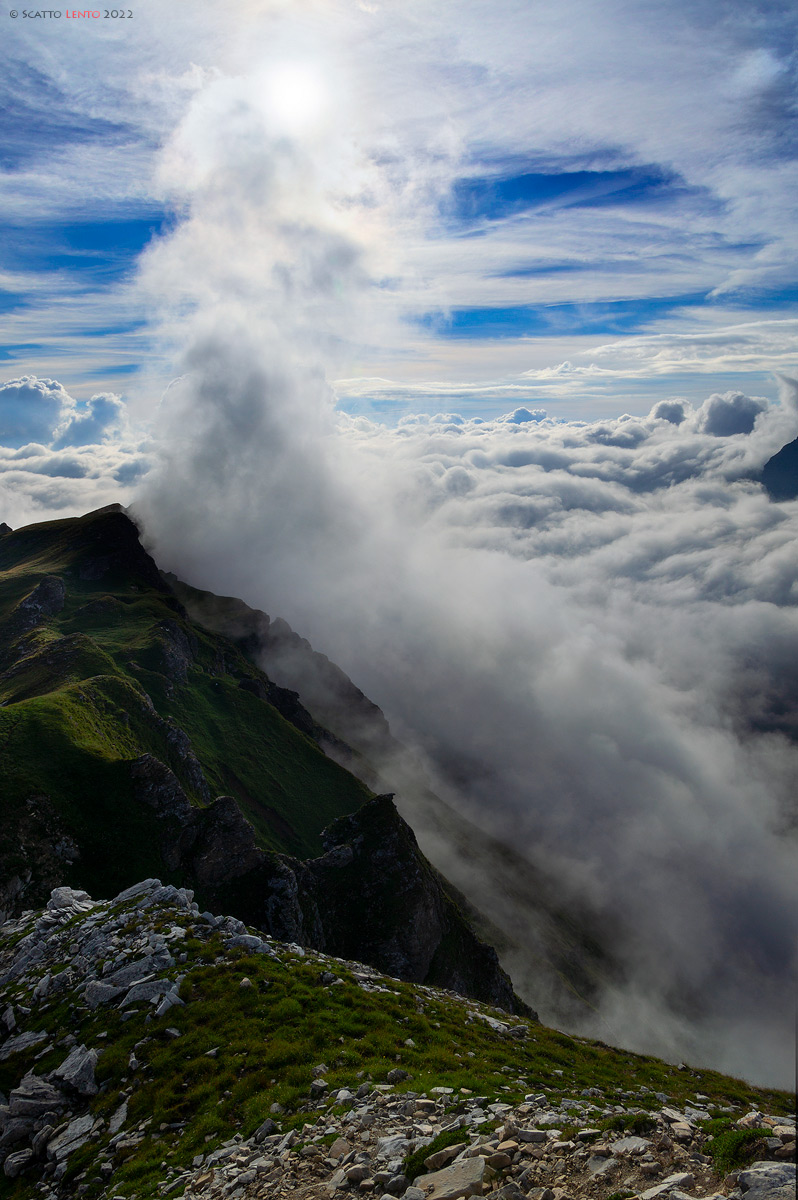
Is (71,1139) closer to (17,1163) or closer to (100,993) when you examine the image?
(17,1163)

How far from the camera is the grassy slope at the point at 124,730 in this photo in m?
73.4

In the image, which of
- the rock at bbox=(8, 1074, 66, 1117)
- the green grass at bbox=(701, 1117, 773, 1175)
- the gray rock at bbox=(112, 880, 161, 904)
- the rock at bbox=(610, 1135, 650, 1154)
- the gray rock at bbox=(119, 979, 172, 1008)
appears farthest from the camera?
the gray rock at bbox=(112, 880, 161, 904)

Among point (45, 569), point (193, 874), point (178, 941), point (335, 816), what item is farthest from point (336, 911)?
point (45, 569)

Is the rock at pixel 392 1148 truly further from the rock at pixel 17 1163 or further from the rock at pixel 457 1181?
the rock at pixel 17 1163

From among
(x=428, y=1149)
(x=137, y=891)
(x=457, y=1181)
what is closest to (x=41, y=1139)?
(x=137, y=891)

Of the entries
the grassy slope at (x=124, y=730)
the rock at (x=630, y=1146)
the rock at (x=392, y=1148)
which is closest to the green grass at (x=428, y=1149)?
the rock at (x=392, y=1148)

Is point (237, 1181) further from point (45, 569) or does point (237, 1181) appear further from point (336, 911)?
point (45, 569)

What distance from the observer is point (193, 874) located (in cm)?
7881

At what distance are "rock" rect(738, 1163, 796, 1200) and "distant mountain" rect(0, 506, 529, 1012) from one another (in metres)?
68.3

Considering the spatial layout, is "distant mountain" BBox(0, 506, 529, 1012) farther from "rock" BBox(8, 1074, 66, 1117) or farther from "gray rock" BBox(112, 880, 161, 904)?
"rock" BBox(8, 1074, 66, 1117)

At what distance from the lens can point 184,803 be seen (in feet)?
270

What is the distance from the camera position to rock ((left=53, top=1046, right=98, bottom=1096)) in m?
25.1

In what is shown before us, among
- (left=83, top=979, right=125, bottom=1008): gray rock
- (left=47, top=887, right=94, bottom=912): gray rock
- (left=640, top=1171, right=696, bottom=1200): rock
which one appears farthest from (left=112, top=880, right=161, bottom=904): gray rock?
→ (left=640, top=1171, right=696, bottom=1200): rock

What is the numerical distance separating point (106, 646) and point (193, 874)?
85.3 m
